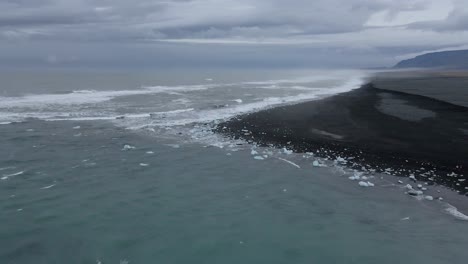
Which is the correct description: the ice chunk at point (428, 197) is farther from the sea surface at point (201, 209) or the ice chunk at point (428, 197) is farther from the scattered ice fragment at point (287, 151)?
the scattered ice fragment at point (287, 151)

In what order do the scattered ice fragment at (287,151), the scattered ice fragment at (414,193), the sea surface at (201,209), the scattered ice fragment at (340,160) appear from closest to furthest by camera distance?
1. the sea surface at (201,209)
2. the scattered ice fragment at (414,193)
3. the scattered ice fragment at (340,160)
4. the scattered ice fragment at (287,151)

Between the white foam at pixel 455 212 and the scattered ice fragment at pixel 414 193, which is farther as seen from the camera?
the scattered ice fragment at pixel 414 193

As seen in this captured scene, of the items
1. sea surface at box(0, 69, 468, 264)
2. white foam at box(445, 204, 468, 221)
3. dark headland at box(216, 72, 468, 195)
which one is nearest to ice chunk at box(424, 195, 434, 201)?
sea surface at box(0, 69, 468, 264)

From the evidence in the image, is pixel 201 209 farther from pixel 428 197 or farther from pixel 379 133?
pixel 379 133

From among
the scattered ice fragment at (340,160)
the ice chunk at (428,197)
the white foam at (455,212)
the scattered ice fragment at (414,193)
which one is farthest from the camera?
the scattered ice fragment at (340,160)

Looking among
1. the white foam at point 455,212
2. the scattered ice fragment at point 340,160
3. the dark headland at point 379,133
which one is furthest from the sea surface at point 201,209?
the dark headland at point 379,133

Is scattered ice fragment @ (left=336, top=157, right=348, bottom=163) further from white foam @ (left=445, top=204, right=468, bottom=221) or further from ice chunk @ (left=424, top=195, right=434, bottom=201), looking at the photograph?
white foam @ (left=445, top=204, right=468, bottom=221)

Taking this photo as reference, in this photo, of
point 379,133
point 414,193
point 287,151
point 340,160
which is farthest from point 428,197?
point 379,133
